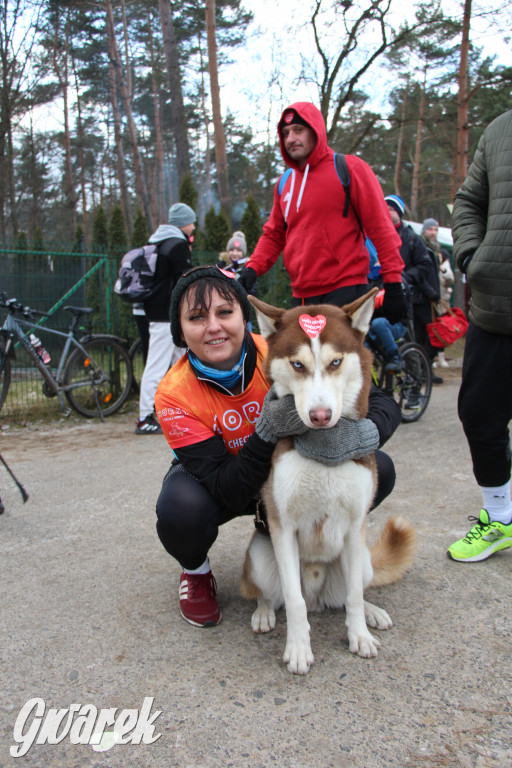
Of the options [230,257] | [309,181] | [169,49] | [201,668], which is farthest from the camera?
[169,49]

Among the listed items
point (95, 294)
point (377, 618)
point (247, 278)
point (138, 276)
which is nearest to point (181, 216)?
point (138, 276)

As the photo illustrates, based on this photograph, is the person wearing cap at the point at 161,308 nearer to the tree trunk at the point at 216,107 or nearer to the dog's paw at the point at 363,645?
the dog's paw at the point at 363,645

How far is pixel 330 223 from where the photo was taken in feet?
10.8

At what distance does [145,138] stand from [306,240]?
2630 cm

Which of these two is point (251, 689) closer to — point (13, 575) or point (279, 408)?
point (279, 408)

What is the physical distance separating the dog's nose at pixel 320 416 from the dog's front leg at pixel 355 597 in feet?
1.51

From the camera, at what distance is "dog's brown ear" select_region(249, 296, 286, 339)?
6.31ft

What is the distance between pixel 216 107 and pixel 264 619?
43.5 ft

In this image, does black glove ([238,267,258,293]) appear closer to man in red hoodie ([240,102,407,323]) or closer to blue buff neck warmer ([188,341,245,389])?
man in red hoodie ([240,102,407,323])

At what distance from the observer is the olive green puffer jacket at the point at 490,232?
2.34 meters

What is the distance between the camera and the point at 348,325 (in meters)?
1.92

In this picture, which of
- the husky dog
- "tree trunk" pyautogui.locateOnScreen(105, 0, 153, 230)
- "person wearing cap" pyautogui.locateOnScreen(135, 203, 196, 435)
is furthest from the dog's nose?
"tree trunk" pyautogui.locateOnScreen(105, 0, 153, 230)

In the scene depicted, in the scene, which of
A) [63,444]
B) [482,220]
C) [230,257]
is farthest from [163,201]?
[482,220]

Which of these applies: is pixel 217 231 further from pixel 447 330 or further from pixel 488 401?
pixel 488 401
